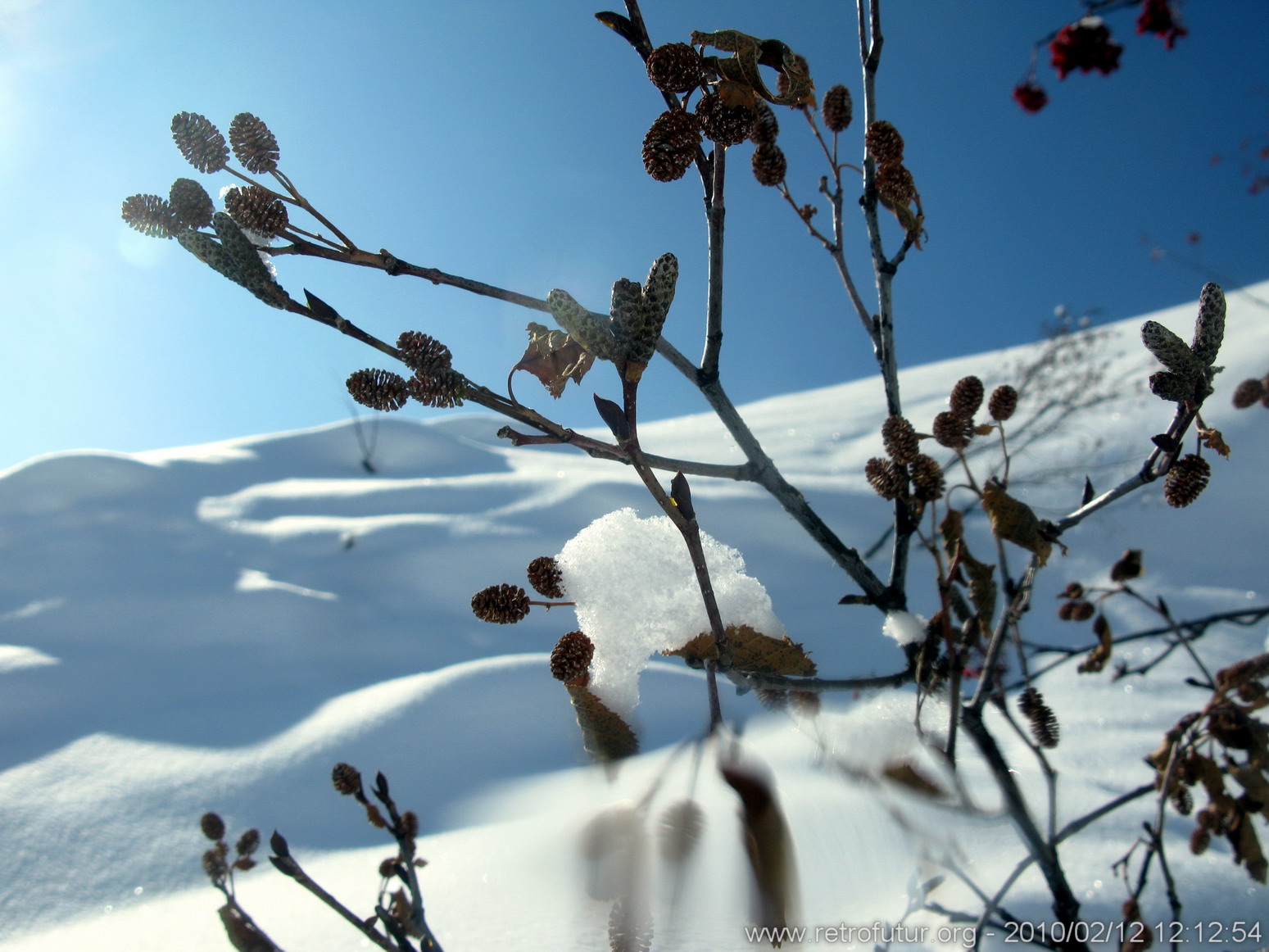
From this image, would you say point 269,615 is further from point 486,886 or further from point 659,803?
point 659,803

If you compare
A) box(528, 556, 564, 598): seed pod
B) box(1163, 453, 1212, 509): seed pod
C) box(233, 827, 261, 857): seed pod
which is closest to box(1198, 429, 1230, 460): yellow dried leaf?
box(1163, 453, 1212, 509): seed pod

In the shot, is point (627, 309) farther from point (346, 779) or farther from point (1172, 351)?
point (346, 779)

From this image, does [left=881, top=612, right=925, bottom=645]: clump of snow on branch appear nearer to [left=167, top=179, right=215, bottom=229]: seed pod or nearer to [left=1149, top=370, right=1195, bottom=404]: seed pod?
[left=1149, top=370, right=1195, bottom=404]: seed pod

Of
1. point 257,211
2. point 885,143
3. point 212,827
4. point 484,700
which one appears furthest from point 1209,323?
point 484,700

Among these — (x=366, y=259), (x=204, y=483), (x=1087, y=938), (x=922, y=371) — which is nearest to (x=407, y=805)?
(x=1087, y=938)

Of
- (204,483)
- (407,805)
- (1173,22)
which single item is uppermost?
(204,483)

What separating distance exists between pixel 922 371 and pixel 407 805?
1100 cm

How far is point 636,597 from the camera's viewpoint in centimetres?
60

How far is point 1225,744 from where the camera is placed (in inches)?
24.3

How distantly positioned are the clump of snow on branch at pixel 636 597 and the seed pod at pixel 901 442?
6.4 inches

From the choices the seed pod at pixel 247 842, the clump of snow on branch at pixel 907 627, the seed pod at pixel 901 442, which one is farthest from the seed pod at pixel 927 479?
the seed pod at pixel 247 842

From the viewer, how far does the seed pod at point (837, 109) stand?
764mm

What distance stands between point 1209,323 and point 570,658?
519mm

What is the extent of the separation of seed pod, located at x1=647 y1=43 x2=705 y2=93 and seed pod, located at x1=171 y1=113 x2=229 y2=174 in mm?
327
